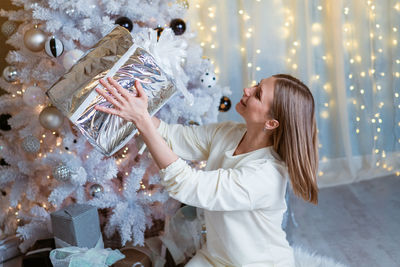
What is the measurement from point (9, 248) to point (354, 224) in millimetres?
1694

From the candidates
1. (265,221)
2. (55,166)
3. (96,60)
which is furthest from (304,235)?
(96,60)

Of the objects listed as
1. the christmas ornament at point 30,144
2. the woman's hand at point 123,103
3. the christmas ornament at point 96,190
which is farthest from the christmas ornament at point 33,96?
the woman's hand at point 123,103

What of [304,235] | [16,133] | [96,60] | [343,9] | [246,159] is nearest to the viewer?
[96,60]

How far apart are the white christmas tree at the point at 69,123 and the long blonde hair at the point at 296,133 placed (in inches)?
16.5

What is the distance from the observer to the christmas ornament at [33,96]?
4.89 feet

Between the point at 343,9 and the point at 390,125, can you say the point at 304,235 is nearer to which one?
the point at 390,125

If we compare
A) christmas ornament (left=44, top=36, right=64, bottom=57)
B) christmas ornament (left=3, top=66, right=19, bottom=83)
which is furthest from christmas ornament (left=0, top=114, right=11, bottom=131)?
christmas ornament (left=44, top=36, right=64, bottom=57)

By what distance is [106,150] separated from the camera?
1.08 meters

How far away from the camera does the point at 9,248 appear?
1778 millimetres

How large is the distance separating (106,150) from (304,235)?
1.25 m

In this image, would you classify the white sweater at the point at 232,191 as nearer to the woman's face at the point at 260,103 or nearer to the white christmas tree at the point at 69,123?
the woman's face at the point at 260,103

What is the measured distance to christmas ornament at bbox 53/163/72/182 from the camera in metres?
1.44

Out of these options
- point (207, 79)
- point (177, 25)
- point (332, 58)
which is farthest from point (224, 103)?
point (332, 58)

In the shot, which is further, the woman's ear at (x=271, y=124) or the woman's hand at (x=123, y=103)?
the woman's ear at (x=271, y=124)
